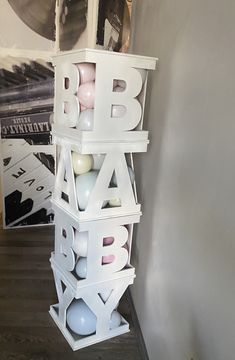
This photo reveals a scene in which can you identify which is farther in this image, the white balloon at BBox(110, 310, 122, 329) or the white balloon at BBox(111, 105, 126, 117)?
the white balloon at BBox(110, 310, 122, 329)

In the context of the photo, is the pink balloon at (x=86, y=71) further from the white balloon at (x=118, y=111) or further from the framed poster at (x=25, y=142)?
the framed poster at (x=25, y=142)

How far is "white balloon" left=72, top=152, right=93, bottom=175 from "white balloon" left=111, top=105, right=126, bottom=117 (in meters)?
0.21

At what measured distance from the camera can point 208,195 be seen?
3.00 ft

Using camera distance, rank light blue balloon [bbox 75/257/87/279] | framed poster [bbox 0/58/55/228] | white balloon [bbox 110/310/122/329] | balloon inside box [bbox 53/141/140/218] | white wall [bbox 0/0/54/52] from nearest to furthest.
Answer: balloon inside box [bbox 53/141/140/218] → light blue balloon [bbox 75/257/87/279] → white balloon [bbox 110/310/122/329] → white wall [bbox 0/0/54/52] → framed poster [bbox 0/58/55/228]

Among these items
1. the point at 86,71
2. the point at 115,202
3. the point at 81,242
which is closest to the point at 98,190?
the point at 115,202

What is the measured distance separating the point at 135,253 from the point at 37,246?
1010 mm

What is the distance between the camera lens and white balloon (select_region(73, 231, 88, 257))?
141cm

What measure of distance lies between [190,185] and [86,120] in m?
0.49

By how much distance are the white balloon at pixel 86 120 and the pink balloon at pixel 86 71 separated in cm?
12

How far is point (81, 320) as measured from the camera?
1530 millimetres

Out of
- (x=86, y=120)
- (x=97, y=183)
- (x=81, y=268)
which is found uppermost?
(x=86, y=120)

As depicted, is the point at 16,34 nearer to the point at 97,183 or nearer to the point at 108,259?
the point at 97,183

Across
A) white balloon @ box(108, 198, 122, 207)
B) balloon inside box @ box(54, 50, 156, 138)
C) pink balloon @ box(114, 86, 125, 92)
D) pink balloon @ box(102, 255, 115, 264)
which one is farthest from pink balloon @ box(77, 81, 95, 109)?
pink balloon @ box(102, 255, 115, 264)

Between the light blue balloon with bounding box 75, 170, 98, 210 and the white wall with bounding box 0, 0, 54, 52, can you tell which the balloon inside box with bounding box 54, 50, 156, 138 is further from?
the white wall with bounding box 0, 0, 54, 52
